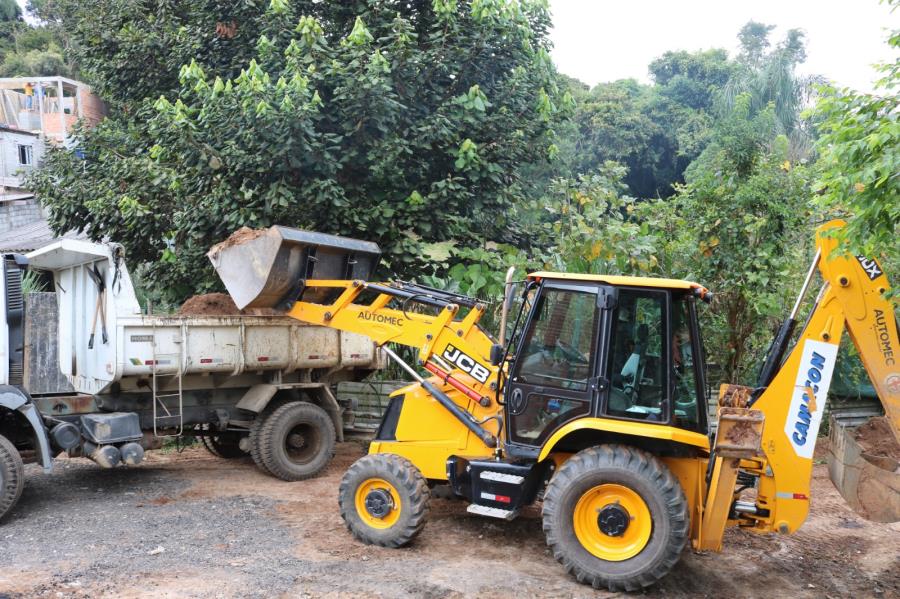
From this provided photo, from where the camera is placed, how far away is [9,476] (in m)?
6.45

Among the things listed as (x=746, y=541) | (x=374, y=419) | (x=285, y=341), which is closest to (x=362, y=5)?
(x=285, y=341)

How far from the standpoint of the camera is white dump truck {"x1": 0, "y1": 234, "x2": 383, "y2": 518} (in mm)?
6910

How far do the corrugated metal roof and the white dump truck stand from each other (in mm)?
9990

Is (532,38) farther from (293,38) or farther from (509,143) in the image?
(293,38)

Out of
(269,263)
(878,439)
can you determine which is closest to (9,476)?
(269,263)

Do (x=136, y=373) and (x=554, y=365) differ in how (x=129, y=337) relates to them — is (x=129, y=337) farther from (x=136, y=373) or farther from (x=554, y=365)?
(x=554, y=365)

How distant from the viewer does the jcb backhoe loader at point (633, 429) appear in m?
5.36

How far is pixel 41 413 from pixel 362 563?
11.3 feet

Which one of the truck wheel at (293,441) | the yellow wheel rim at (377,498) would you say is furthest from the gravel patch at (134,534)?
the truck wheel at (293,441)

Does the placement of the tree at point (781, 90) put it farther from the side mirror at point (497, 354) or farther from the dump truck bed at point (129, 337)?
the side mirror at point (497, 354)

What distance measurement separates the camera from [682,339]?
5.68 meters

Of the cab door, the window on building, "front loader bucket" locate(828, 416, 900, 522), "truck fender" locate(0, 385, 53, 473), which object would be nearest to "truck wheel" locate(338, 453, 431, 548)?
the cab door

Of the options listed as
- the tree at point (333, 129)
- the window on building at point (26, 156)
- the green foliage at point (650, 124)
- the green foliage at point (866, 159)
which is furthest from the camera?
the green foliage at point (650, 124)

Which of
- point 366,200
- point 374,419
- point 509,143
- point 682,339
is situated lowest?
point 374,419
